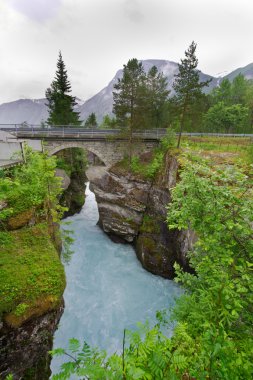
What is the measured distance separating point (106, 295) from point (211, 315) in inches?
492

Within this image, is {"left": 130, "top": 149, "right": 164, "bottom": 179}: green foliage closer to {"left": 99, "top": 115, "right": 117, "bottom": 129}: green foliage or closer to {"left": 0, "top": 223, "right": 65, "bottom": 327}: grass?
{"left": 99, "top": 115, "right": 117, "bottom": 129}: green foliage

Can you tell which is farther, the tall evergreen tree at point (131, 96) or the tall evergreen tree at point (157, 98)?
the tall evergreen tree at point (157, 98)

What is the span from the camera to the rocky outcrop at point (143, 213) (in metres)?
15.8

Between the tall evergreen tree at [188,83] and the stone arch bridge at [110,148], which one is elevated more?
the tall evergreen tree at [188,83]

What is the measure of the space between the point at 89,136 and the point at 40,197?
14496 millimetres

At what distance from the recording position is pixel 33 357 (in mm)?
5656

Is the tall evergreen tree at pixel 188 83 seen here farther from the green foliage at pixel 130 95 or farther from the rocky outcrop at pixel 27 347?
the rocky outcrop at pixel 27 347

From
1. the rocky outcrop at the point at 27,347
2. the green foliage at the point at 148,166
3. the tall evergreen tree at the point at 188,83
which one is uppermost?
the tall evergreen tree at the point at 188,83

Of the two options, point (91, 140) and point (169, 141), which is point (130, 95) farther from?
point (91, 140)

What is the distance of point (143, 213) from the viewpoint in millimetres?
18875

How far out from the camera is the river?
1162 cm

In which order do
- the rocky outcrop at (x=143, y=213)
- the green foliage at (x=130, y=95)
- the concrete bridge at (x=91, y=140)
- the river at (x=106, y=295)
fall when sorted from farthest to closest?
the concrete bridge at (x=91, y=140), the green foliage at (x=130, y=95), the rocky outcrop at (x=143, y=213), the river at (x=106, y=295)

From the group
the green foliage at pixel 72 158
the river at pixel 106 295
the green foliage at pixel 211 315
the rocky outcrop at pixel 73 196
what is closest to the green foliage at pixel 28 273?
the green foliage at pixel 211 315

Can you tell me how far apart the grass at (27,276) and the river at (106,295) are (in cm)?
704
